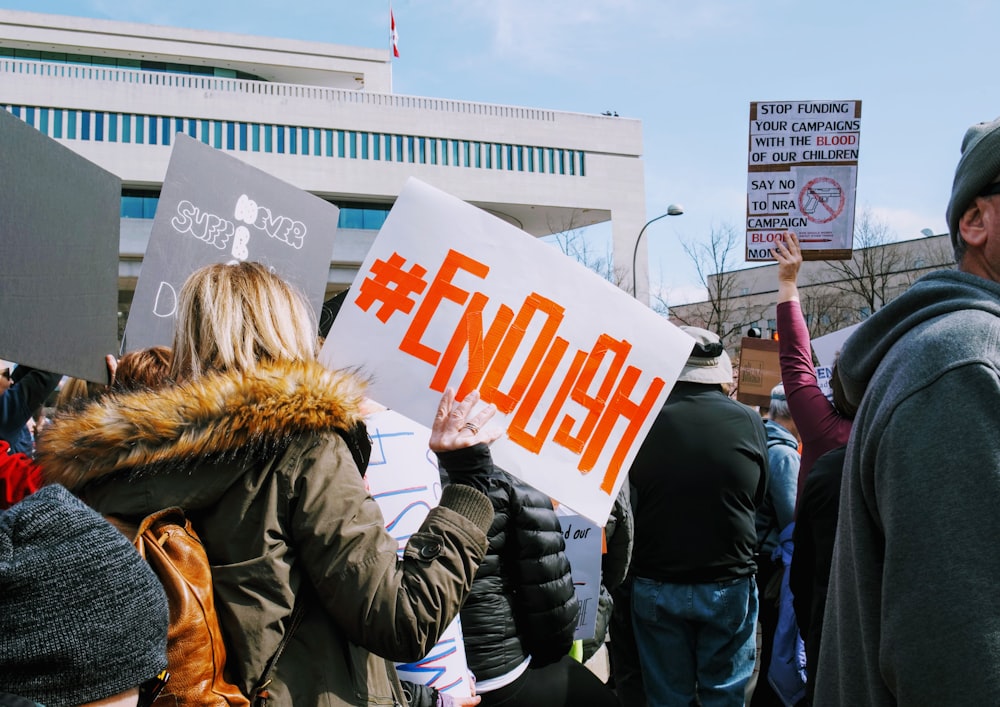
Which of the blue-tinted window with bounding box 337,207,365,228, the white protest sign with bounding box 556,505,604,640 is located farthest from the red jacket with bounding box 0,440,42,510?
the blue-tinted window with bounding box 337,207,365,228

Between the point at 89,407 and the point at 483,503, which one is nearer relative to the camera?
the point at 89,407

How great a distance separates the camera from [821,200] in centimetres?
446

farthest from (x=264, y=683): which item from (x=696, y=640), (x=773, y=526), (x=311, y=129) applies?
(x=311, y=129)

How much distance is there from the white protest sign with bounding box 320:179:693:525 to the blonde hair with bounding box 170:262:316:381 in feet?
1.39

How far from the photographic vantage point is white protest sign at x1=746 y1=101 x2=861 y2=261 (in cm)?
440

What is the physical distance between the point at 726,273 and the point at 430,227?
3034cm

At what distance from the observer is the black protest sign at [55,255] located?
1868mm

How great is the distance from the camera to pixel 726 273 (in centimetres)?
3128

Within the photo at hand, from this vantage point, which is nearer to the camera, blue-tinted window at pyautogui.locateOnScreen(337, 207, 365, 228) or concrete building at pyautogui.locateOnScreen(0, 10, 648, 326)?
concrete building at pyautogui.locateOnScreen(0, 10, 648, 326)

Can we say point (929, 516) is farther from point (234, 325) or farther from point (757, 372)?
point (757, 372)

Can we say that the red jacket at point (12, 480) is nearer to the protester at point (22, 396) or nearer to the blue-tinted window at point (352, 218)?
the protester at point (22, 396)

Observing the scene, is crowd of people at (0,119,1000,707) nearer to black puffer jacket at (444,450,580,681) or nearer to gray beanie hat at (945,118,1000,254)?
gray beanie hat at (945,118,1000,254)

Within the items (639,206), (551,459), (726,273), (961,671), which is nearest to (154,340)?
(551,459)

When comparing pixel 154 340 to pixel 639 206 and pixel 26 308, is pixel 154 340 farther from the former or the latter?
pixel 639 206
